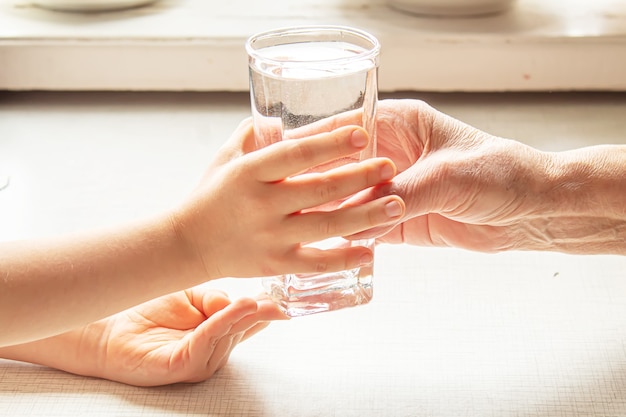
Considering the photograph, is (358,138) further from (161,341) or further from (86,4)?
(86,4)

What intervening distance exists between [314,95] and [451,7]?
0.86 metres

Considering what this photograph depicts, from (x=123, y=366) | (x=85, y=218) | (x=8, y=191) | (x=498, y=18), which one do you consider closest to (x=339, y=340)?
(x=123, y=366)

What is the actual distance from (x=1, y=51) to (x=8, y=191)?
36 cm

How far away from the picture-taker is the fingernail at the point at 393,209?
71 centimetres

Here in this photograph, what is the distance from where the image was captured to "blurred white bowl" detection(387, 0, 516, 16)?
4.74ft

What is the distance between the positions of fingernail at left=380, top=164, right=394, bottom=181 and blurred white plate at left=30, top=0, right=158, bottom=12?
96 cm

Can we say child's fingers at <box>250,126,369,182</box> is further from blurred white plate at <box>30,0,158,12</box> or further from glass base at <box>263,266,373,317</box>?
blurred white plate at <box>30,0,158,12</box>

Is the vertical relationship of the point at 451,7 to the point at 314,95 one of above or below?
below

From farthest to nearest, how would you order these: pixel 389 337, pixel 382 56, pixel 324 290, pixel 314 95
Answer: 1. pixel 382 56
2. pixel 389 337
3. pixel 324 290
4. pixel 314 95

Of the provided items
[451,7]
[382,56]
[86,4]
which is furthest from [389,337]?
[86,4]

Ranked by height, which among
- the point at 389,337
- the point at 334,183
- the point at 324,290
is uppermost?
the point at 334,183

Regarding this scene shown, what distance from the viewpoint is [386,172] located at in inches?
27.5

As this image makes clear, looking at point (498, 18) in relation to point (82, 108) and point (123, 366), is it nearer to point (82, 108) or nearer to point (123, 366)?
point (82, 108)

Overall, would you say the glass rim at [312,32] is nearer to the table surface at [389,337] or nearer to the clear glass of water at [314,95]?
the clear glass of water at [314,95]
